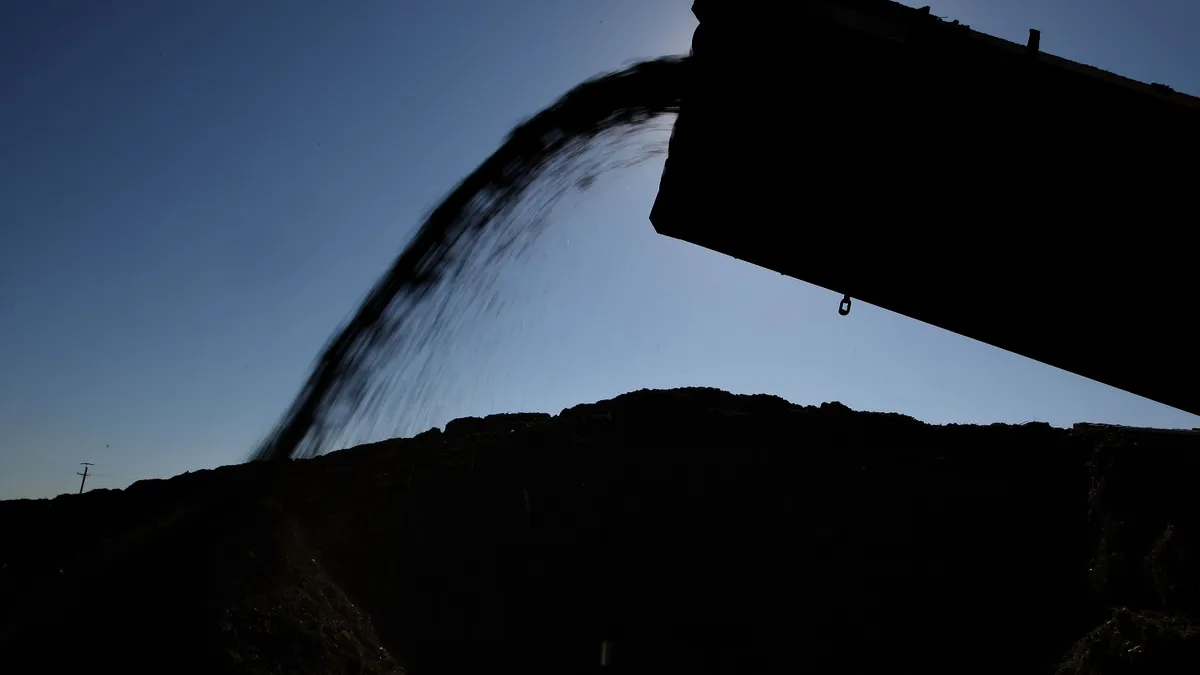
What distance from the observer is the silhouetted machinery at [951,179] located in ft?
6.22

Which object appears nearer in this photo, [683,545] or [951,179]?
[951,179]

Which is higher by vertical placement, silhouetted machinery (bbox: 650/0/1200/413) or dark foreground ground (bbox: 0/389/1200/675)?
dark foreground ground (bbox: 0/389/1200/675)

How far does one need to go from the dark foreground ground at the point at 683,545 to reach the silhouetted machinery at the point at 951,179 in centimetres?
903

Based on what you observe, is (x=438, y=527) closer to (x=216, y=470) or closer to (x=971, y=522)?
(x=216, y=470)

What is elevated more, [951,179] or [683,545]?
[683,545]

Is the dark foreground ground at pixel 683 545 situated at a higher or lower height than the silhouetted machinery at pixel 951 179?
higher

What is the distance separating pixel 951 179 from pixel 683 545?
59.0 ft

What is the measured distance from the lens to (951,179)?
2.08 metres

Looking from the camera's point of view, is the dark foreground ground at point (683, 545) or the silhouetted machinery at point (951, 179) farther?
the dark foreground ground at point (683, 545)

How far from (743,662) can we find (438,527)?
695cm

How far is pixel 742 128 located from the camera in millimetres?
2213

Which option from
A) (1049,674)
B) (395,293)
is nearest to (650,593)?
(1049,674)

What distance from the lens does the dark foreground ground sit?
11.5 metres

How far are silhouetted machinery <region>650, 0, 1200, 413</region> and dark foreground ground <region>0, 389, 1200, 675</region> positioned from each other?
903 cm
